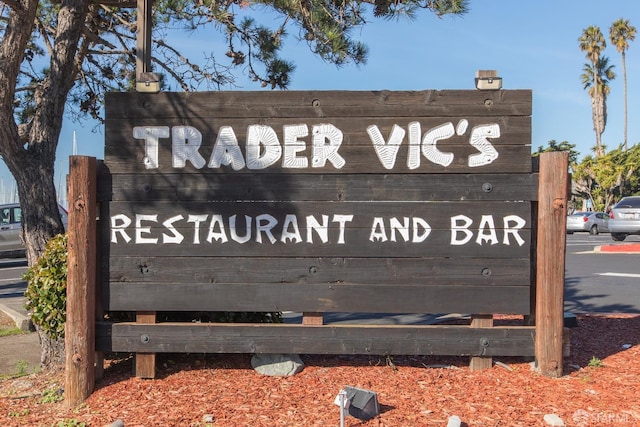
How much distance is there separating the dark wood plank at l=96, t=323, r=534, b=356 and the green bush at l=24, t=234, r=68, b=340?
477 mm

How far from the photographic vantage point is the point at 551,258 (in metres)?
4.80

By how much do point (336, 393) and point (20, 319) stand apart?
6123mm

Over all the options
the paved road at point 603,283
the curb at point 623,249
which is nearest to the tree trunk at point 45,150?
the paved road at point 603,283

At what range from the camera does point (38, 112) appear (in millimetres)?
6016

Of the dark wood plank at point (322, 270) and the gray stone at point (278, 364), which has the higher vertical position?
the dark wood plank at point (322, 270)

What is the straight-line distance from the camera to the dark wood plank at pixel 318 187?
4.87 m

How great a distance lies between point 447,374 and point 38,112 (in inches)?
181

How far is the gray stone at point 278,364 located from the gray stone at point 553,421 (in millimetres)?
1928

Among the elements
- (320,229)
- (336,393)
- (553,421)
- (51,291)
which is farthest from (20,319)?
(553,421)

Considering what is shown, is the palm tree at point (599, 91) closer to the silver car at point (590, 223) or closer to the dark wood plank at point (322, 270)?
the silver car at point (590, 223)

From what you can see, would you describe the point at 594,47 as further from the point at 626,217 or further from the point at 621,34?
the point at 626,217

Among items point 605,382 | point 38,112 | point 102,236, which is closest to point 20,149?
point 38,112

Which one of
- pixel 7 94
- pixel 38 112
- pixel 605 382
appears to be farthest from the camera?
pixel 38 112

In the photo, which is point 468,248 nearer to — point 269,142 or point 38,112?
point 269,142
